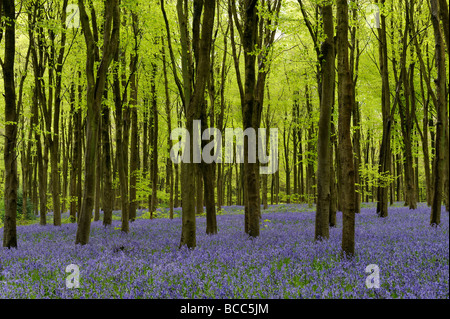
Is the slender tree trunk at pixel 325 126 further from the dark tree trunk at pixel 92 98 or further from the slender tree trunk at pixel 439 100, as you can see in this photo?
the dark tree trunk at pixel 92 98

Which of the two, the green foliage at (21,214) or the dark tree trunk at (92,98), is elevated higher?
the dark tree trunk at (92,98)

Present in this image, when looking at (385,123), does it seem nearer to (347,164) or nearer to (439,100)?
(439,100)

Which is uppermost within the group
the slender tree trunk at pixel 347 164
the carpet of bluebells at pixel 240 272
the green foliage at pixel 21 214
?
the slender tree trunk at pixel 347 164

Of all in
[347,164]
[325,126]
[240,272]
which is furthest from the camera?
[325,126]

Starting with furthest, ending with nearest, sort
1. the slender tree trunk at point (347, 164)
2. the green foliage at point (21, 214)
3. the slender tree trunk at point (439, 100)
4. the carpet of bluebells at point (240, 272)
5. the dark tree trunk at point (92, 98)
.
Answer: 1. the green foliage at point (21, 214)
2. the dark tree trunk at point (92, 98)
3. the slender tree trunk at point (439, 100)
4. the slender tree trunk at point (347, 164)
5. the carpet of bluebells at point (240, 272)

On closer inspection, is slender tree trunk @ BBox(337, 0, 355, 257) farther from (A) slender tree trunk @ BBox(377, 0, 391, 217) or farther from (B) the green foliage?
(B) the green foliage

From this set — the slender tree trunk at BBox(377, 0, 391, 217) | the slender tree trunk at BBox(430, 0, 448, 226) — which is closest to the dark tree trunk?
the slender tree trunk at BBox(430, 0, 448, 226)

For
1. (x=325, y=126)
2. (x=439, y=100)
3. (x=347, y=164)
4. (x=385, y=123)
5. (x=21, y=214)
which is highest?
(x=439, y=100)

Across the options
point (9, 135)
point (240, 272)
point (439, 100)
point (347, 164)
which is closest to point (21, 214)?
point (9, 135)

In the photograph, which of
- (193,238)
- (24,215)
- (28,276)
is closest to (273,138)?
(24,215)

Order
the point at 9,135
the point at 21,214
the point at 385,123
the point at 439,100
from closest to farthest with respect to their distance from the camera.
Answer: the point at 9,135
the point at 439,100
the point at 385,123
the point at 21,214

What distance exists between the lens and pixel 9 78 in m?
8.71

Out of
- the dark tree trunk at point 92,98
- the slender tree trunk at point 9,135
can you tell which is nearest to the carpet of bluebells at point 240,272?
the slender tree trunk at point 9,135
